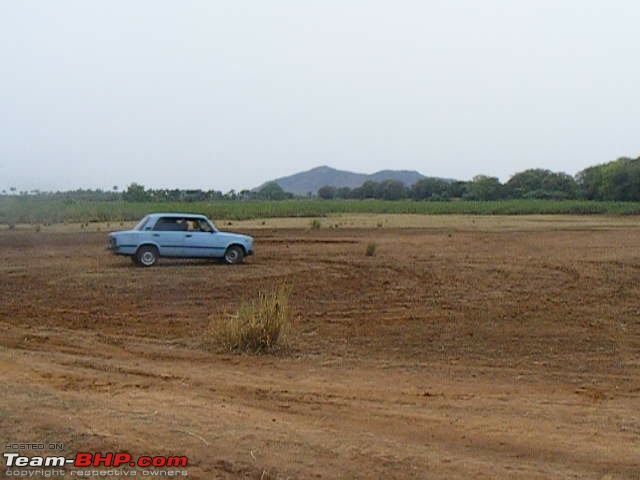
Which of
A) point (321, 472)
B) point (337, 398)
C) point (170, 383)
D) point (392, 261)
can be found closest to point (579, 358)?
point (337, 398)

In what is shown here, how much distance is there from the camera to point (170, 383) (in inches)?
397

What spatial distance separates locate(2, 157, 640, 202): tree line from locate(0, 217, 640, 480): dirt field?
71756 mm

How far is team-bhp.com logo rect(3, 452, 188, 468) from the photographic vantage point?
6375 mm

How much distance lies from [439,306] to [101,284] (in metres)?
8.19

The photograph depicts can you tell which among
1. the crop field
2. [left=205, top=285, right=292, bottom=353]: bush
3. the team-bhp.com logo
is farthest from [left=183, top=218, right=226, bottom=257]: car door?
the crop field

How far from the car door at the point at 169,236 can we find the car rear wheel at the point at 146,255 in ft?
0.64

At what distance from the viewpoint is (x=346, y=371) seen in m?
11.4

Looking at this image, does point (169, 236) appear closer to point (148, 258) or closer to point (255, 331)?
point (148, 258)

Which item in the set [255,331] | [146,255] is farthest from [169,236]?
[255,331]

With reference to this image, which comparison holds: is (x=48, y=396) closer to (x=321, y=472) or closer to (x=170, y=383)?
(x=170, y=383)

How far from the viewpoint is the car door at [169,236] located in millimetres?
24906

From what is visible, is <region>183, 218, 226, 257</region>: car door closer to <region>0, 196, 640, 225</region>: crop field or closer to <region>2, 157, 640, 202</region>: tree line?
<region>0, 196, 640, 225</region>: crop field

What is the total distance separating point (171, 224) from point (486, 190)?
380 ft

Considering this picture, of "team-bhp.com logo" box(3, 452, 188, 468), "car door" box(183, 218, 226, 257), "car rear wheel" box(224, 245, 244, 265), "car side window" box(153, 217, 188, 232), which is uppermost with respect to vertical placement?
"car side window" box(153, 217, 188, 232)
